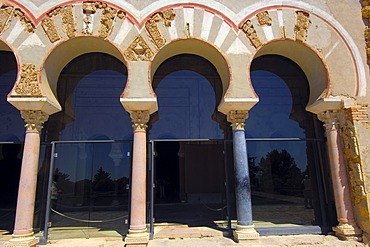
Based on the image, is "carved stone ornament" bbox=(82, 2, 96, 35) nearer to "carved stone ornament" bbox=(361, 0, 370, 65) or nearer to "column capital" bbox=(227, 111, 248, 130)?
"column capital" bbox=(227, 111, 248, 130)

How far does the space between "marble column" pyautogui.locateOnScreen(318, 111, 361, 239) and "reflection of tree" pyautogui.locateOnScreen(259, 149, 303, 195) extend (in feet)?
5.34

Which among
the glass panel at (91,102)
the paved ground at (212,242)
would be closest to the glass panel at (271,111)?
the paved ground at (212,242)

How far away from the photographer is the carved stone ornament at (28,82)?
251 inches

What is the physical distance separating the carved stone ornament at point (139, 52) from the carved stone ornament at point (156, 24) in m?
0.29

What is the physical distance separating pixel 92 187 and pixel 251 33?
20.9 ft

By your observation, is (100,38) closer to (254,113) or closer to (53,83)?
(53,83)

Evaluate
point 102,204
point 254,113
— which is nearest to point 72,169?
point 102,204

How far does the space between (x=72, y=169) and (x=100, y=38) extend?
3822mm

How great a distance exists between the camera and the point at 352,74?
23.4 feet

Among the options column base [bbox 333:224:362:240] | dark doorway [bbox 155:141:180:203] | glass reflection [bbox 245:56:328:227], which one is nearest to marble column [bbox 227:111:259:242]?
glass reflection [bbox 245:56:328:227]

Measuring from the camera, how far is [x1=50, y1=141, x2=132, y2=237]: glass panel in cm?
747

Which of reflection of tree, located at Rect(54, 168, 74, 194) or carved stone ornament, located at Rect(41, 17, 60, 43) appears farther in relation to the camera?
reflection of tree, located at Rect(54, 168, 74, 194)

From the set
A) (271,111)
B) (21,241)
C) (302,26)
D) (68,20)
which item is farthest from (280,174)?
(68,20)

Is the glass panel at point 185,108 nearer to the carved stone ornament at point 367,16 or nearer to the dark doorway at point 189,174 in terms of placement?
the carved stone ornament at point 367,16
